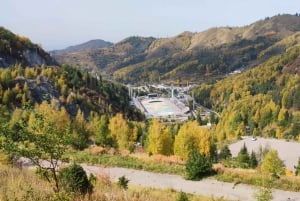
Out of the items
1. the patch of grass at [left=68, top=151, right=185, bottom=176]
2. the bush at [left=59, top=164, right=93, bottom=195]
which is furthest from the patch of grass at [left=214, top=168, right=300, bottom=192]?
the bush at [left=59, top=164, right=93, bottom=195]

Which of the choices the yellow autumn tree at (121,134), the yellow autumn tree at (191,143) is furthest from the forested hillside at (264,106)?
the yellow autumn tree at (191,143)

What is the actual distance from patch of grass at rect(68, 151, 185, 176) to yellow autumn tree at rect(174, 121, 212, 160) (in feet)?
64.0

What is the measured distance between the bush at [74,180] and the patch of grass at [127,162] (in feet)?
43.5

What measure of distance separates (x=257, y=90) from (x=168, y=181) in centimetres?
16437

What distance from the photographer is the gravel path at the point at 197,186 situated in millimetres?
18672

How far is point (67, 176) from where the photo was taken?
33.2ft

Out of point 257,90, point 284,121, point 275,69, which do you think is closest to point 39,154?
point 284,121

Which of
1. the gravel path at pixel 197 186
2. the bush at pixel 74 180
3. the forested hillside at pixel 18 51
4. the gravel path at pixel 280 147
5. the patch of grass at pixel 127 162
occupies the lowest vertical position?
the gravel path at pixel 280 147

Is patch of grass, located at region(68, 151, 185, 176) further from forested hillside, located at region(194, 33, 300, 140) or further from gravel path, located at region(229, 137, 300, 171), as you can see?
forested hillside, located at region(194, 33, 300, 140)

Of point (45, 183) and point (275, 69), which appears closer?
point (45, 183)

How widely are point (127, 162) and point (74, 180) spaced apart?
15.6 m

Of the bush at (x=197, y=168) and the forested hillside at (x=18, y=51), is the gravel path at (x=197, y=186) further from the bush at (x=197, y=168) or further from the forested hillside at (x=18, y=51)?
the forested hillside at (x=18, y=51)

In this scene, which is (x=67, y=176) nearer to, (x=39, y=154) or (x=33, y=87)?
(x=39, y=154)

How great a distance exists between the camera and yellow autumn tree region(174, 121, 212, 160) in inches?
1860
